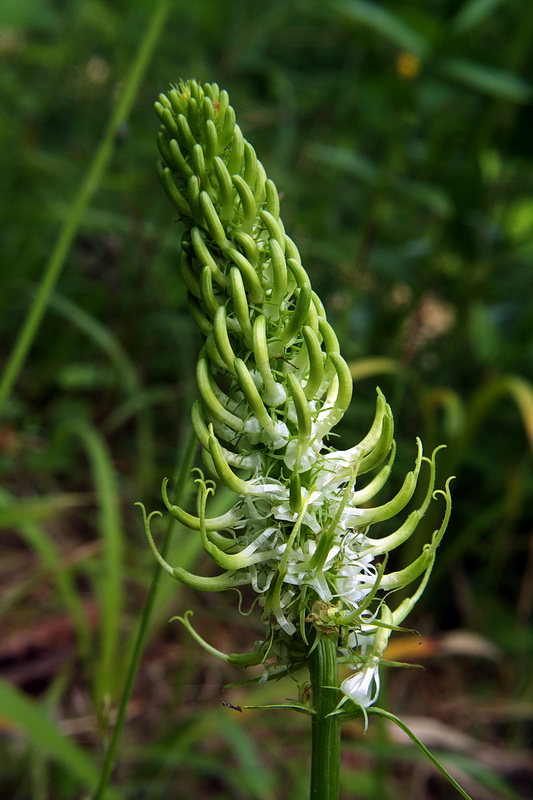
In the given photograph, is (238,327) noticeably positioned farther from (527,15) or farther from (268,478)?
(527,15)

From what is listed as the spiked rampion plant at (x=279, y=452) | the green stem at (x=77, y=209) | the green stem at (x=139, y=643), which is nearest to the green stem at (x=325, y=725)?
the spiked rampion plant at (x=279, y=452)

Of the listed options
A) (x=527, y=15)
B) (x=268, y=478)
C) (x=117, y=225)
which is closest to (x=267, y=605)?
(x=268, y=478)

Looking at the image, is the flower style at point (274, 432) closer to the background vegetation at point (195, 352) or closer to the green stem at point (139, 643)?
the green stem at point (139, 643)

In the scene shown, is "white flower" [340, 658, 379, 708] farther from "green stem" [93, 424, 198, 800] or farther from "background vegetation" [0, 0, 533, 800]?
"background vegetation" [0, 0, 533, 800]

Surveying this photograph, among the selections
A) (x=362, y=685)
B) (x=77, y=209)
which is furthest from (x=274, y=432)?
(x=77, y=209)

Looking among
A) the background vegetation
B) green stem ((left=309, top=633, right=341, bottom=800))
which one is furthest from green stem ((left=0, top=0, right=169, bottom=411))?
green stem ((left=309, top=633, right=341, bottom=800))

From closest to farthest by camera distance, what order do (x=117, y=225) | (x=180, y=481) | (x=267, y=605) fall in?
(x=267, y=605) → (x=180, y=481) → (x=117, y=225)

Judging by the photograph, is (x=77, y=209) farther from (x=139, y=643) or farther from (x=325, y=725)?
(x=325, y=725)
